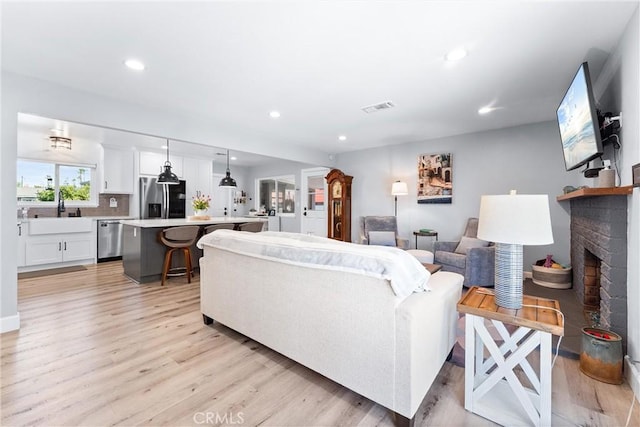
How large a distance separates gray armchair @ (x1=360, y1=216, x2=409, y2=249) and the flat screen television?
2.57 m

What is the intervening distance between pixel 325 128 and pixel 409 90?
66.5 inches

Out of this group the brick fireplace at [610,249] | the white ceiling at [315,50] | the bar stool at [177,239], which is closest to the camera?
the white ceiling at [315,50]

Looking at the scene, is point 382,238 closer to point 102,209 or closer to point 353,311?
point 353,311

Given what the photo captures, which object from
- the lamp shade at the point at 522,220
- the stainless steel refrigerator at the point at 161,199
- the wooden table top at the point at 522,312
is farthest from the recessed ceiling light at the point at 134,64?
the stainless steel refrigerator at the point at 161,199

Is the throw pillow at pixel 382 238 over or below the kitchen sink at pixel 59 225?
below

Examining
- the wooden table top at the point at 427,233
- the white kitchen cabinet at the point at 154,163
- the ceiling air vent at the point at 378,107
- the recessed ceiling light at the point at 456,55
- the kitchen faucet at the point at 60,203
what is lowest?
the wooden table top at the point at 427,233

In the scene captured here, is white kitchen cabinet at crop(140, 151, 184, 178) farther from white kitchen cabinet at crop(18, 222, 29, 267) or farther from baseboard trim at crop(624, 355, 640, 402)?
baseboard trim at crop(624, 355, 640, 402)

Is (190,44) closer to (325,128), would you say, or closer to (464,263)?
(325,128)

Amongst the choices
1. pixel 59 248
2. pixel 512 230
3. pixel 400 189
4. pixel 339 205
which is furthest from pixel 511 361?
pixel 59 248

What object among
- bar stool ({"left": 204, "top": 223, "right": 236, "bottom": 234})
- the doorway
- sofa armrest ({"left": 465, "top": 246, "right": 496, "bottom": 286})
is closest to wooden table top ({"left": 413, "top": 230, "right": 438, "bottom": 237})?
sofa armrest ({"left": 465, "top": 246, "right": 496, "bottom": 286})

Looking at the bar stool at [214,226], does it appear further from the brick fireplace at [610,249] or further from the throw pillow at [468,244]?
the brick fireplace at [610,249]

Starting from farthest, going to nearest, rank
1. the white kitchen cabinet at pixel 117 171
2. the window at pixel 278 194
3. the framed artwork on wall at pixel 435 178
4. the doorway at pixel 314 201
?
the window at pixel 278 194 → the doorway at pixel 314 201 → the white kitchen cabinet at pixel 117 171 → the framed artwork on wall at pixel 435 178

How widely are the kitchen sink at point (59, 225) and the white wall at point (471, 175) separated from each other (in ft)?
17.3

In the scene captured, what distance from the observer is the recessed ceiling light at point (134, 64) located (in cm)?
242
